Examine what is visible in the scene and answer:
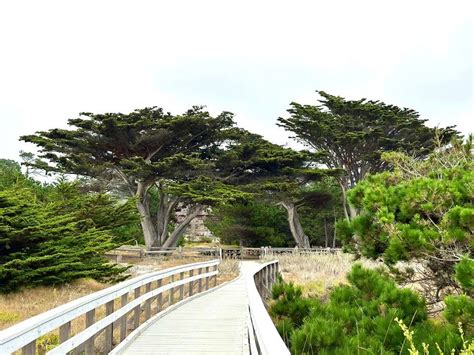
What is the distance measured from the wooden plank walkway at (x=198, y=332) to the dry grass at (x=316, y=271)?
429 cm

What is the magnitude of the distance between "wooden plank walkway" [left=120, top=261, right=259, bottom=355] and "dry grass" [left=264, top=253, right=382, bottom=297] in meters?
4.29

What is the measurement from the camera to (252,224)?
38.9 metres

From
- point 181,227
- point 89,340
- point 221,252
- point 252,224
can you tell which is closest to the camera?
point 89,340

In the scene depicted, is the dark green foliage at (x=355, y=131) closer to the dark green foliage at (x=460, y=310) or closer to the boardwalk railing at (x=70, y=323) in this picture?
the boardwalk railing at (x=70, y=323)

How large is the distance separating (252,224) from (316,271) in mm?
19429

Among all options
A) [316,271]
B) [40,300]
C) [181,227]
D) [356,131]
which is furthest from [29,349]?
[356,131]

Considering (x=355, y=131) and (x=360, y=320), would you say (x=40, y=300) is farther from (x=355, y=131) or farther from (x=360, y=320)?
(x=355, y=131)

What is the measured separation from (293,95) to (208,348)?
31.1 metres

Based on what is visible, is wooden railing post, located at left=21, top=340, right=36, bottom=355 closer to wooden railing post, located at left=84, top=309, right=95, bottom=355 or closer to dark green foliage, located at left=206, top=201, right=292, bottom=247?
wooden railing post, located at left=84, top=309, right=95, bottom=355

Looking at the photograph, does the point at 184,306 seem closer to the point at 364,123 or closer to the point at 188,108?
the point at 188,108

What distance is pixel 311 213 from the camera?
44.0 meters

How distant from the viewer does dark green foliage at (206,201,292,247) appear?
125ft

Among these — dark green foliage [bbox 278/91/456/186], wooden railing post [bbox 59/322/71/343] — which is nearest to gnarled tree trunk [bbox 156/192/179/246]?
dark green foliage [bbox 278/91/456/186]

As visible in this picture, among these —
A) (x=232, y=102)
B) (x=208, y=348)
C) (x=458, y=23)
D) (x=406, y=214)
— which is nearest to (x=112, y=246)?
(x=208, y=348)
